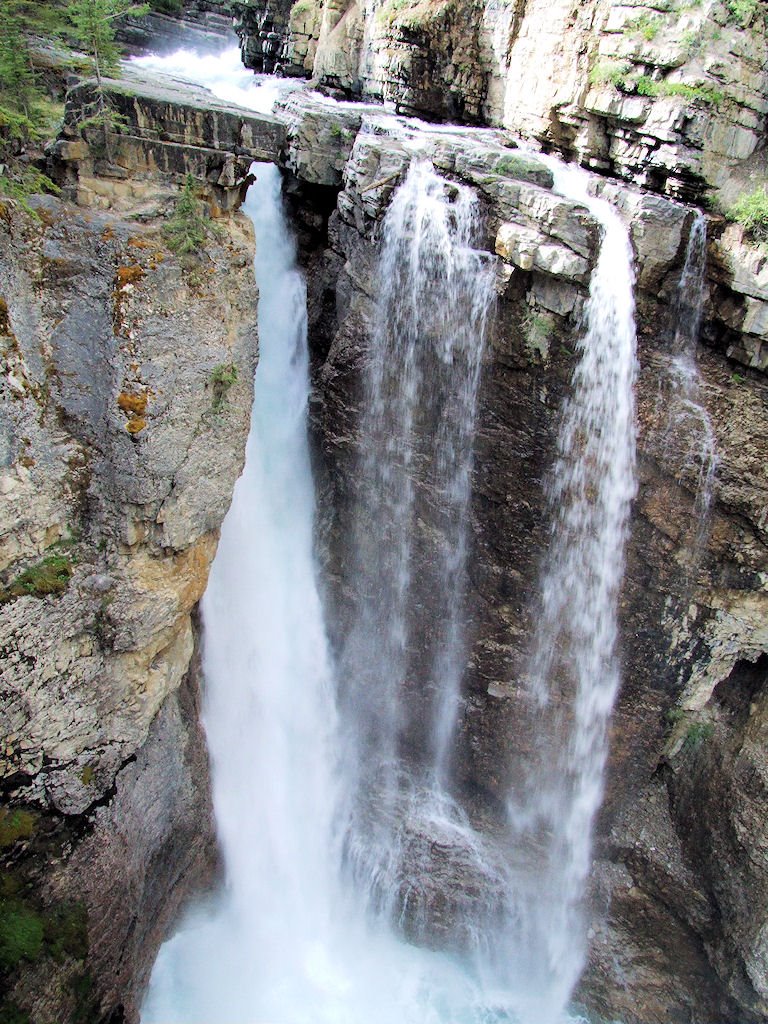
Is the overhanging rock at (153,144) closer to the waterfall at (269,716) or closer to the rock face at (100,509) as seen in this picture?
the rock face at (100,509)

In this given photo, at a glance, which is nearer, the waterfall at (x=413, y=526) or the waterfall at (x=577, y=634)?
the waterfall at (x=577, y=634)

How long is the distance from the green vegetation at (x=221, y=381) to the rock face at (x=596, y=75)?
27.4ft

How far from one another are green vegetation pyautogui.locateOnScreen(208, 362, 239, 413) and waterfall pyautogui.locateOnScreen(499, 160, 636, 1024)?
587 cm

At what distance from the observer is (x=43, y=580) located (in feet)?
29.7

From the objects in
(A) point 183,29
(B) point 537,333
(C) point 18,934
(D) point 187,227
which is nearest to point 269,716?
(C) point 18,934

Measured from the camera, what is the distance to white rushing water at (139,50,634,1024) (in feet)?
41.4

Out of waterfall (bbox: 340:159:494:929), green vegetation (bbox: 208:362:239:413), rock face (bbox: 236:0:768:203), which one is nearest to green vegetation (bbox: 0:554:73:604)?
green vegetation (bbox: 208:362:239:413)

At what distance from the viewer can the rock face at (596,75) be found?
1173 cm

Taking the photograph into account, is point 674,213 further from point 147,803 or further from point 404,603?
point 147,803

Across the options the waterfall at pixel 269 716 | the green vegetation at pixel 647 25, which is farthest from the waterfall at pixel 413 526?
the green vegetation at pixel 647 25

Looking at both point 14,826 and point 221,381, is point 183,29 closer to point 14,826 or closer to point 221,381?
point 221,381

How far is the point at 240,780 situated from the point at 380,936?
4456 millimetres

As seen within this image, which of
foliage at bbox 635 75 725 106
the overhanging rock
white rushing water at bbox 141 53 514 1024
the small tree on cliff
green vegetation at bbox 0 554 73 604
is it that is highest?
foliage at bbox 635 75 725 106

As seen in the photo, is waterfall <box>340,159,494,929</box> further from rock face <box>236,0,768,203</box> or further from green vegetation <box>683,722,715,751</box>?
green vegetation <box>683,722,715,751</box>
